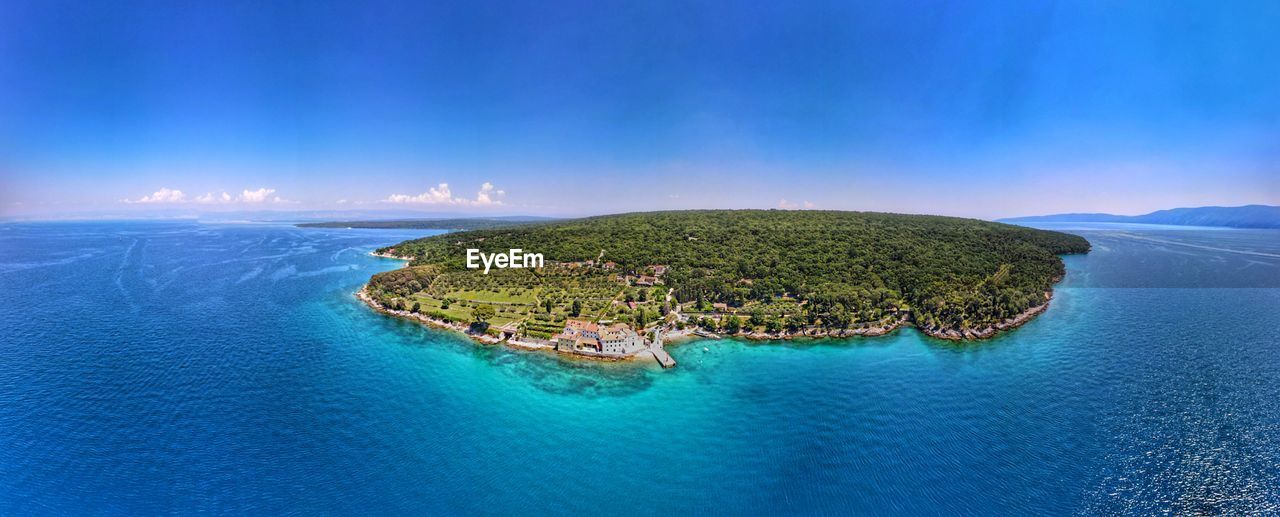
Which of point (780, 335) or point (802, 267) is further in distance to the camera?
point (802, 267)

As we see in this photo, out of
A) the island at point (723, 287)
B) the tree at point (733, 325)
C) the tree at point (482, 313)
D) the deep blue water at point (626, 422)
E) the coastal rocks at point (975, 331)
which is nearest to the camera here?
the deep blue water at point (626, 422)

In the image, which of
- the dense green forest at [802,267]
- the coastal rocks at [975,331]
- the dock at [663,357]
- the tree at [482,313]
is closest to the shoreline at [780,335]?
the coastal rocks at [975,331]

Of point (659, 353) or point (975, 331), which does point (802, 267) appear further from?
point (659, 353)

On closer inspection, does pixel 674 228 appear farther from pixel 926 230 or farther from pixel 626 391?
pixel 626 391

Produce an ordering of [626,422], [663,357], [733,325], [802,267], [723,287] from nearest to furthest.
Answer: [626,422], [663,357], [733,325], [723,287], [802,267]

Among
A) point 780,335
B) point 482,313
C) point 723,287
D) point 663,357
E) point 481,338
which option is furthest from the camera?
point 723,287

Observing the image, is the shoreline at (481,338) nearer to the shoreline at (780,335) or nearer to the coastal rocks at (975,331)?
the shoreline at (780,335)

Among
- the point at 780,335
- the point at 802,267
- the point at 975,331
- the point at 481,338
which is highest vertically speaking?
the point at 802,267

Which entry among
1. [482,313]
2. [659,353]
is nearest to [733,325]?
[659,353]
